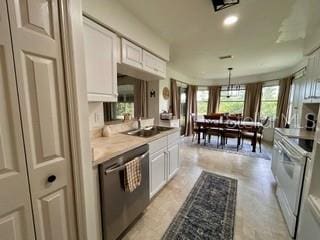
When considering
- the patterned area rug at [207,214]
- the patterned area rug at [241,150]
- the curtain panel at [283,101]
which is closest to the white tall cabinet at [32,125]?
the patterned area rug at [207,214]

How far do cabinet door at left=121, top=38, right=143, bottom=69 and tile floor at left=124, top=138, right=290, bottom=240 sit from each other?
1.87m

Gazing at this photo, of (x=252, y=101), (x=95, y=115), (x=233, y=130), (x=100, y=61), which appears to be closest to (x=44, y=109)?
(x=100, y=61)

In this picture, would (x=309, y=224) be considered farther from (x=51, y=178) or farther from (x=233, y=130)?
(x=233, y=130)

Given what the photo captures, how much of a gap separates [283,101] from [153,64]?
4.57 m

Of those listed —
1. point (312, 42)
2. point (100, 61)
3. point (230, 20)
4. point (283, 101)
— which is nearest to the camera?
point (100, 61)

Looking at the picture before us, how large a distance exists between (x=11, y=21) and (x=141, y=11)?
4.90 feet

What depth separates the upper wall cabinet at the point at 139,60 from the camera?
184cm

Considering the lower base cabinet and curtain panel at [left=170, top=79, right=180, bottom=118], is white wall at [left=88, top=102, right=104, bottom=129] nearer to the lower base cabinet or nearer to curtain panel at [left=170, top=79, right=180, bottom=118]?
the lower base cabinet

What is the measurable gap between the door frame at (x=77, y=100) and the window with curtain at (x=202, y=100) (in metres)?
6.18

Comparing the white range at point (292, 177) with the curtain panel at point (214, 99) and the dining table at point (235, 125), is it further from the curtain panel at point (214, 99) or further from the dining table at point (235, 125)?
the curtain panel at point (214, 99)

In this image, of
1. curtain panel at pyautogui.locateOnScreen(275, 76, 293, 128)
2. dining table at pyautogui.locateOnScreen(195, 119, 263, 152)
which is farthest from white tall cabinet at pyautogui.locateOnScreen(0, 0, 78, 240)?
curtain panel at pyautogui.locateOnScreen(275, 76, 293, 128)

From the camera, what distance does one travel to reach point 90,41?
1448 millimetres

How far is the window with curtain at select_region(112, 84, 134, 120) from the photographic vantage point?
231 cm

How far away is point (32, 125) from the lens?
791 millimetres
